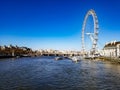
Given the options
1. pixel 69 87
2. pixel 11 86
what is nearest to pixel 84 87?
pixel 69 87

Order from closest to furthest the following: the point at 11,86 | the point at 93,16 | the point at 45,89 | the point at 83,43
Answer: the point at 45,89
the point at 11,86
the point at 93,16
the point at 83,43

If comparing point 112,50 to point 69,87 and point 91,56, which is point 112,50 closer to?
point 91,56

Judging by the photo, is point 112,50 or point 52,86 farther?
A: point 112,50

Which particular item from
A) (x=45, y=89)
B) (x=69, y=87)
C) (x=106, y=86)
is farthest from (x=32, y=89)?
(x=106, y=86)

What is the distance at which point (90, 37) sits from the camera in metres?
106

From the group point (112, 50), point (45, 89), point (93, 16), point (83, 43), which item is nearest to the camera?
point (45, 89)

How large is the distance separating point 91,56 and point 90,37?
36.2 ft

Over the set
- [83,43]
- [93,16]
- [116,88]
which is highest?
[93,16]

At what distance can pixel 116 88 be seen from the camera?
90.7 ft

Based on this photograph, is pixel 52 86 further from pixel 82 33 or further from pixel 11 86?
pixel 82 33

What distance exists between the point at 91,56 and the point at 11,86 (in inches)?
3433

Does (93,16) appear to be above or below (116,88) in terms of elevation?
above

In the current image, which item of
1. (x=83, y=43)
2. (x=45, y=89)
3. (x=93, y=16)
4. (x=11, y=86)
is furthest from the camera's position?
(x=83, y=43)

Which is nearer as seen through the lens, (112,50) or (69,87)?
(69,87)
